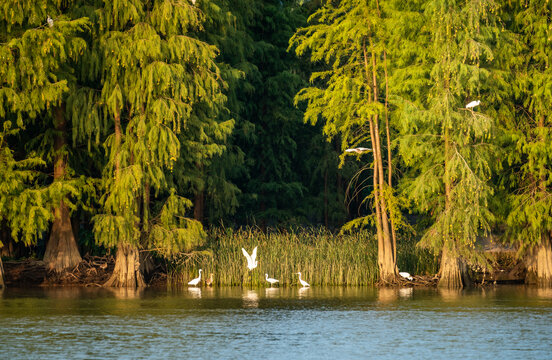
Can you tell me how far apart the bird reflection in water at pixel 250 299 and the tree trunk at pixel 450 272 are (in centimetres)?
559

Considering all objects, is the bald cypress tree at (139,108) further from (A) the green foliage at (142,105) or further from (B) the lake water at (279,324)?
(B) the lake water at (279,324)

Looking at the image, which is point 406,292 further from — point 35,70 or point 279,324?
point 35,70

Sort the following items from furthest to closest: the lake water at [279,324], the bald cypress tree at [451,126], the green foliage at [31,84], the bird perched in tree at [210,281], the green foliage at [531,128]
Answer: the bird perched in tree at [210,281]
the green foliage at [531,128]
the bald cypress tree at [451,126]
the green foliage at [31,84]
the lake water at [279,324]

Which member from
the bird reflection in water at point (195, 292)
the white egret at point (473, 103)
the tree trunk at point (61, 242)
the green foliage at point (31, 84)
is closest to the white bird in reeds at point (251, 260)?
the bird reflection in water at point (195, 292)

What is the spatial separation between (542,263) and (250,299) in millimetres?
A: 10223

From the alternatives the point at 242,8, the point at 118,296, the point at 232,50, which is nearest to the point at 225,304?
the point at 118,296

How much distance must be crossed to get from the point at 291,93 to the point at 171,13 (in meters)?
12.4

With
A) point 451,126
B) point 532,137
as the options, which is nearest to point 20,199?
point 451,126

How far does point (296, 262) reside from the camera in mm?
27828

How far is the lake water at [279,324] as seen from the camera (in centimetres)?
1509

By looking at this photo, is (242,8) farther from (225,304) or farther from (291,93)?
(225,304)

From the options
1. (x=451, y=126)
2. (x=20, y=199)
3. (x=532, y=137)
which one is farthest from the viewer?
(x=532, y=137)

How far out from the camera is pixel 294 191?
1503 inches

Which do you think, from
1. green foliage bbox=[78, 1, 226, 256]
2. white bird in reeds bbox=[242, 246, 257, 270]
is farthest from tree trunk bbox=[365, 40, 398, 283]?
green foliage bbox=[78, 1, 226, 256]
